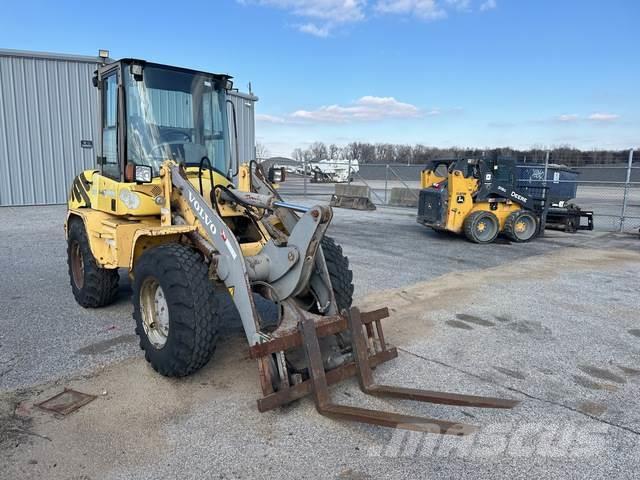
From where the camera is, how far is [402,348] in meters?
4.59

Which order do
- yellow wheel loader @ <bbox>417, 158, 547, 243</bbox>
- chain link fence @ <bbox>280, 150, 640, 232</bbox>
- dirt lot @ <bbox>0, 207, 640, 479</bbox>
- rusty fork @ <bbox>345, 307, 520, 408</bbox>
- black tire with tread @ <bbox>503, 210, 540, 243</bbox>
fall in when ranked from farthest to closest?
chain link fence @ <bbox>280, 150, 640, 232</bbox>
black tire with tread @ <bbox>503, 210, 540, 243</bbox>
yellow wheel loader @ <bbox>417, 158, 547, 243</bbox>
rusty fork @ <bbox>345, 307, 520, 408</bbox>
dirt lot @ <bbox>0, 207, 640, 479</bbox>

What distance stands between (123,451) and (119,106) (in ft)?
10.6

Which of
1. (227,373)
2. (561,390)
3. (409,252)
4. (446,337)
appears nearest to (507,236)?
(409,252)

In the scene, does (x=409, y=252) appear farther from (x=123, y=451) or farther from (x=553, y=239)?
(x=123, y=451)

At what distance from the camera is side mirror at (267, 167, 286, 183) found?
5.30 meters

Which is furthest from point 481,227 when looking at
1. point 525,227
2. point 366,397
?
point 366,397

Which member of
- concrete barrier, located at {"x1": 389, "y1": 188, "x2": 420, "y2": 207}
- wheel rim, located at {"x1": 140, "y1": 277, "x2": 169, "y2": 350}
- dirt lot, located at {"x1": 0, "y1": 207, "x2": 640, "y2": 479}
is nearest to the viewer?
dirt lot, located at {"x1": 0, "y1": 207, "x2": 640, "y2": 479}

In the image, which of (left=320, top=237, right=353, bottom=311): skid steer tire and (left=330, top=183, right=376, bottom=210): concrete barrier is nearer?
(left=320, top=237, right=353, bottom=311): skid steer tire

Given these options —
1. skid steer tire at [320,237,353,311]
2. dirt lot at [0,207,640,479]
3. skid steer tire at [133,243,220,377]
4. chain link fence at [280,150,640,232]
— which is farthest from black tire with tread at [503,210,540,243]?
skid steer tire at [133,243,220,377]

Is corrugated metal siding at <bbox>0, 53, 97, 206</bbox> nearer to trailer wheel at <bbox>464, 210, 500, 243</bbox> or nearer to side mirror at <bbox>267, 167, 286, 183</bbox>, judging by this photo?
trailer wheel at <bbox>464, 210, 500, 243</bbox>

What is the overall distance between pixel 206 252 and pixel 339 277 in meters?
1.21

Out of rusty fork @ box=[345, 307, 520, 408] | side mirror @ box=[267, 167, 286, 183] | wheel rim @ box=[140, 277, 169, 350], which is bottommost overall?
rusty fork @ box=[345, 307, 520, 408]

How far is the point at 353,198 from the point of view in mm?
18969

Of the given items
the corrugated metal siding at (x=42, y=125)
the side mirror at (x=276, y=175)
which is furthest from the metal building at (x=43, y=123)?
the side mirror at (x=276, y=175)
